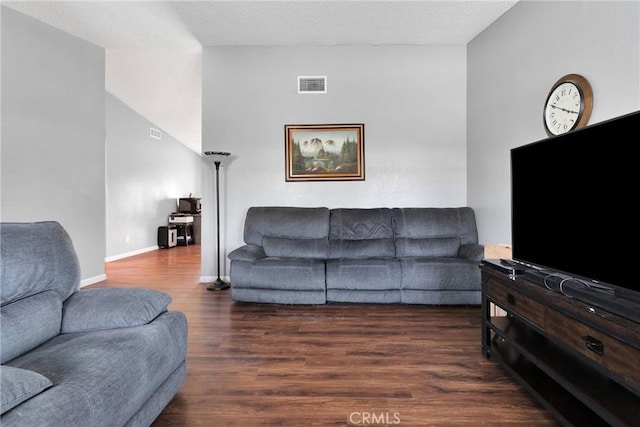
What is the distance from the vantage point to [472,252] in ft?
10.7

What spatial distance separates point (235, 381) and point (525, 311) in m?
1.68

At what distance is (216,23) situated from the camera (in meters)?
3.44

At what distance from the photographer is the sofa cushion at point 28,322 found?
46.6 inches

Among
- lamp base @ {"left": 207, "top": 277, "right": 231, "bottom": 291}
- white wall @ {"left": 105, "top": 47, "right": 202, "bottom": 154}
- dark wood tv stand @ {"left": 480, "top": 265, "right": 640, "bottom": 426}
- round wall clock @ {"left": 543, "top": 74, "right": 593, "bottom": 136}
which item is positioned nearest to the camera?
dark wood tv stand @ {"left": 480, "top": 265, "right": 640, "bottom": 426}

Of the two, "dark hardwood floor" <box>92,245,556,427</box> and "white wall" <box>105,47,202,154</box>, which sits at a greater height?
"white wall" <box>105,47,202,154</box>

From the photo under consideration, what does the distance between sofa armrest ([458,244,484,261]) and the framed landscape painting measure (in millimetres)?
1502

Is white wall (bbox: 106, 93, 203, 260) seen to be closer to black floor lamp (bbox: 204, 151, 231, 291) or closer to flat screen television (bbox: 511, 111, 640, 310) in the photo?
black floor lamp (bbox: 204, 151, 231, 291)

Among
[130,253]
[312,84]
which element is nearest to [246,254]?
[312,84]

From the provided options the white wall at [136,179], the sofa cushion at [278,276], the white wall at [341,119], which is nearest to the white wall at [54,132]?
the white wall at [341,119]

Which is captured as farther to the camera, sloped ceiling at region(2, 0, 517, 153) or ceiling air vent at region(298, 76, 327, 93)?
ceiling air vent at region(298, 76, 327, 93)

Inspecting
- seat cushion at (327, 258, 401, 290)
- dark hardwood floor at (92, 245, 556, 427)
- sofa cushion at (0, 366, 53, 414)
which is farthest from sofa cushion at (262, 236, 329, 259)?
sofa cushion at (0, 366, 53, 414)

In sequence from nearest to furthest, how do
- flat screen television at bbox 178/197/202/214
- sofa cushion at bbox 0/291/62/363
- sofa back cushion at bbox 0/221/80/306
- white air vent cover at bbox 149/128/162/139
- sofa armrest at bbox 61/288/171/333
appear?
sofa cushion at bbox 0/291/62/363 < sofa back cushion at bbox 0/221/80/306 < sofa armrest at bbox 61/288/171/333 < white air vent cover at bbox 149/128/162/139 < flat screen television at bbox 178/197/202/214

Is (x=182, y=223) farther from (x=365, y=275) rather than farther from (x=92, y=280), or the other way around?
(x=365, y=275)

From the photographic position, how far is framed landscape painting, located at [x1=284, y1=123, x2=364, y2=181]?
4.02 m
